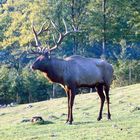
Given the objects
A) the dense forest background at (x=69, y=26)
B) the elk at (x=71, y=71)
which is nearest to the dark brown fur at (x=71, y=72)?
the elk at (x=71, y=71)

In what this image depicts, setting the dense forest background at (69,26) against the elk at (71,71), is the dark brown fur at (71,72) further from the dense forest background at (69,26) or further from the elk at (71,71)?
the dense forest background at (69,26)

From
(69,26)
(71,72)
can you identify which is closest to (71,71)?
Result: (71,72)

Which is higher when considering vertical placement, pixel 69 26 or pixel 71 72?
pixel 71 72

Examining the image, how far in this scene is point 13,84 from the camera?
4684cm

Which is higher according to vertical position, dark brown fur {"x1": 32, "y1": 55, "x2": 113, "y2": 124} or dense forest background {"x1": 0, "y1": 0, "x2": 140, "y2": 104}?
dark brown fur {"x1": 32, "y1": 55, "x2": 113, "y2": 124}

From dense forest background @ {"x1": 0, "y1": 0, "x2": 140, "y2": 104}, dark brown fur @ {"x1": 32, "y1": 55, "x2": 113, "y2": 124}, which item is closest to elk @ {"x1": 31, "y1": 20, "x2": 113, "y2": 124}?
dark brown fur @ {"x1": 32, "y1": 55, "x2": 113, "y2": 124}

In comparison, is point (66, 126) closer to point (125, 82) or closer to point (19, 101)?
point (125, 82)

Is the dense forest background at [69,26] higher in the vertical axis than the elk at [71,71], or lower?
lower

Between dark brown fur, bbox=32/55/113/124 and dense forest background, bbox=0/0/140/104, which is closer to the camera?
dark brown fur, bbox=32/55/113/124

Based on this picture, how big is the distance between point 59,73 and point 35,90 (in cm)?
3027

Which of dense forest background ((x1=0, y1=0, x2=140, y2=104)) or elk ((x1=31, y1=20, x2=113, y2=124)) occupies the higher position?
elk ((x1=31, y1=20, x2=113, y2=124))

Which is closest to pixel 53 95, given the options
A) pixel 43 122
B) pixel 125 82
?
pixel 125 82

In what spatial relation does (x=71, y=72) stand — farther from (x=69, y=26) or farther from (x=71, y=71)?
(x=69, y=26)

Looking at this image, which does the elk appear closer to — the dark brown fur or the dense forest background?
the dark brown fur
